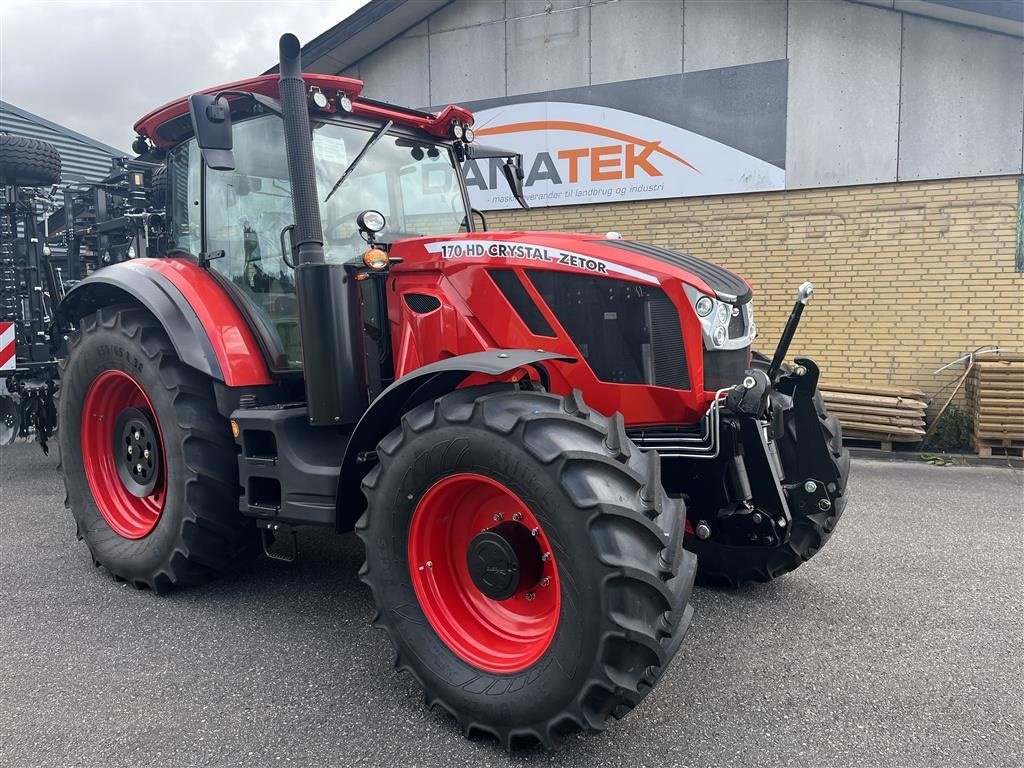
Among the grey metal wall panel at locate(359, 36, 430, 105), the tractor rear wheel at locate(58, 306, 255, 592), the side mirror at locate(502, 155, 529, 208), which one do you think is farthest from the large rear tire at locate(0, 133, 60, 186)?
the side mirror at locate(502, 155, 529, 208)

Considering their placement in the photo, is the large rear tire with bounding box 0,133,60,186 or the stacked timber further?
the stacked timber

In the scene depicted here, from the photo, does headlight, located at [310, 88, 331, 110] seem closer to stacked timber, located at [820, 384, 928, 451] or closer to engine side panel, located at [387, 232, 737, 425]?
engine side panel, located at [387, 232, 737, 425]

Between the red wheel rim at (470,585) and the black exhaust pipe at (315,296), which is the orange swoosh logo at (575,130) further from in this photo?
the red wheel rim at (470,585)

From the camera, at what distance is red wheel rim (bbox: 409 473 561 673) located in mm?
2592

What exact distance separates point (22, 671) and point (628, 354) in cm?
276

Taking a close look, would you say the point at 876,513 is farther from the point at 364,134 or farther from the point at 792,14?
the point at 792,14

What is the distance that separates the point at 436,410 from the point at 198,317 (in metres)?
1.63

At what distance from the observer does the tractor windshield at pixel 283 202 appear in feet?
11.4

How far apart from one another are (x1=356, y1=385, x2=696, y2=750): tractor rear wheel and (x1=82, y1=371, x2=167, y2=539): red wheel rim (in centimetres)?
197

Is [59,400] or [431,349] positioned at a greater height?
[431,349]

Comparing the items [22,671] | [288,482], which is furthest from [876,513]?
[22,671]

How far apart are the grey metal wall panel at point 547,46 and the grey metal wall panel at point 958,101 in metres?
3.48

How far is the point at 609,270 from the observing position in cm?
298

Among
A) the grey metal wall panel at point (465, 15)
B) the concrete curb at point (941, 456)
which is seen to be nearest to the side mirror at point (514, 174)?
the concrete curb at point (941, 456)
